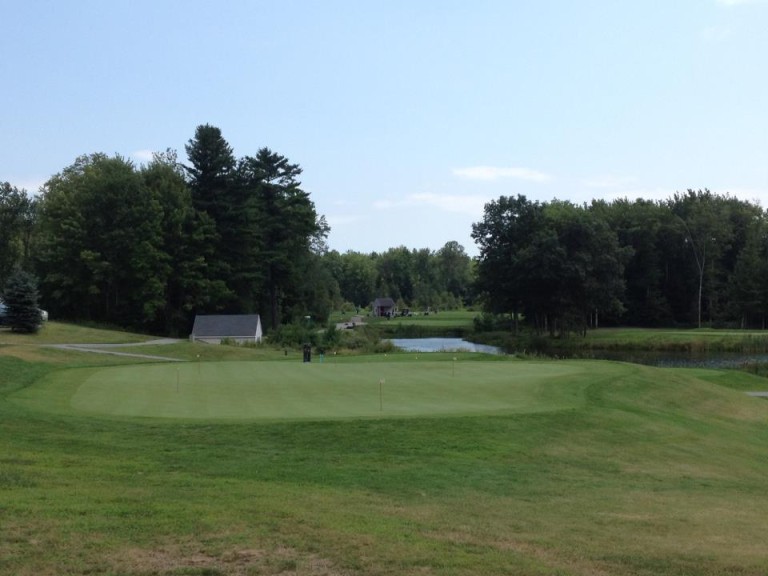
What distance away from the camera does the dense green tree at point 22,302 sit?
49.7m

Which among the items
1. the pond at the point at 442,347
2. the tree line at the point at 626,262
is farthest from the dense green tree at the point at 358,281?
the pond at the point at 442,347

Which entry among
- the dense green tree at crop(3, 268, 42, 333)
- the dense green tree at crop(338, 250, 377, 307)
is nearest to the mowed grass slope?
the dense green tree at crop(3, 268, 42, 333)

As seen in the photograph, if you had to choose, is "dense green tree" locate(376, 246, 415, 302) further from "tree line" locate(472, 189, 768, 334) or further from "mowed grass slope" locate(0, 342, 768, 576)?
"mowed grass slope" locate(0, 342, 768, 576)

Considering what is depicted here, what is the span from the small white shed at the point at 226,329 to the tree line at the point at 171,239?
7.11 meters

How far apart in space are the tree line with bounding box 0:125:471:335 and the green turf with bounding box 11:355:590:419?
38206 mm

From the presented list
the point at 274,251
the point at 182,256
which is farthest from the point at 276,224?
the point at 182,256

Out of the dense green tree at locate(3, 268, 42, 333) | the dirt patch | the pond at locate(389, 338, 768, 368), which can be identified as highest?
the dense green tree at locate(3, 268, 42, 333)

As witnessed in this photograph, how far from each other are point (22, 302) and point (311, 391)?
36056 millimetres

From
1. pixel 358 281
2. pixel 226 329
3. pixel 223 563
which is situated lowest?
pixel 223 563

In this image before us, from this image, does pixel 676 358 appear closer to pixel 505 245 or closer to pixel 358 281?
pixel 505 245

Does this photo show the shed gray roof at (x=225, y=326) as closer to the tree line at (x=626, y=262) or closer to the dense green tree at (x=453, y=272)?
the tree line at (x=626, y=262)

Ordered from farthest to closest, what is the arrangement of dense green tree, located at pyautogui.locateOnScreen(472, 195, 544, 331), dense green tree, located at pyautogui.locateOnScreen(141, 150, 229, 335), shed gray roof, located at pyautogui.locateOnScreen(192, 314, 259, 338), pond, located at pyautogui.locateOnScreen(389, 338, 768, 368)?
dense green tree, located at pyautogui.locateOnScreen(472, 195, 544, 331) < dense green tree, located at pyautogui.locateOnScreen(141, 150, 229, 335) < shed gray roof, located at pyautogui.locateOnScreen(192, 314, 259, 338) < pond, located at pyautogui.locateOnScreen(389, 338, 768, 368)

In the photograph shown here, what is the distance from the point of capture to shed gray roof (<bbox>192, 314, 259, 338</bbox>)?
192ft

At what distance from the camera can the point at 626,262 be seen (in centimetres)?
8669
